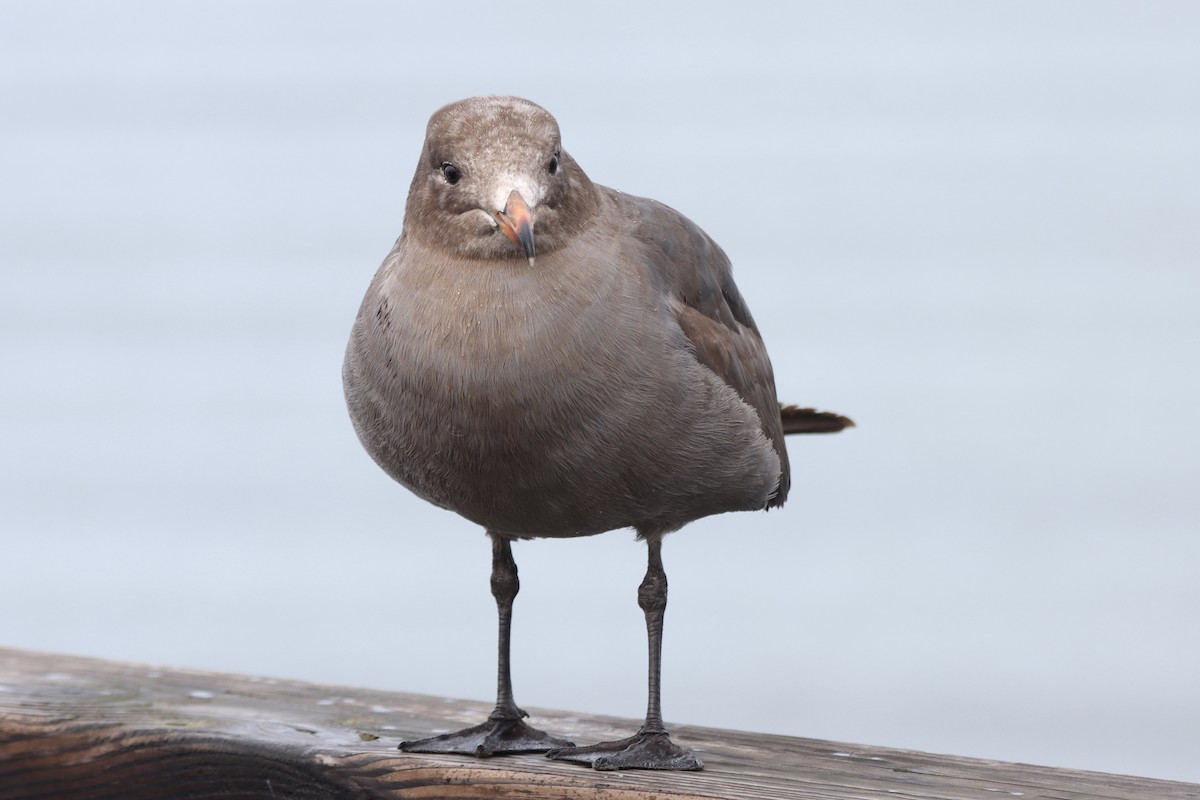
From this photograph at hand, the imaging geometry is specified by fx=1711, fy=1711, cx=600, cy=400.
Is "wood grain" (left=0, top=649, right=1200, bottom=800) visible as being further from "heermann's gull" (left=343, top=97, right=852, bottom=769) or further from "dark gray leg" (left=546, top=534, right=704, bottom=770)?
"heermann's gull" (left=343, top=97, right=852, bottom=769)

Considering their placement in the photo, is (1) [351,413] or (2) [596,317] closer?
(2) [596,317]

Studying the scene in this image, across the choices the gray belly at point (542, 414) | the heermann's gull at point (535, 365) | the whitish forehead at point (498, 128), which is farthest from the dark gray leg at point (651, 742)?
the whitish forehead at point (498, 128)

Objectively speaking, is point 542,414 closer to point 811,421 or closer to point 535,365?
point 535,365

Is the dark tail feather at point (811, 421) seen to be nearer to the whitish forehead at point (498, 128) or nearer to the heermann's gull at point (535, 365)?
the heermann's gull at point (535, 365)

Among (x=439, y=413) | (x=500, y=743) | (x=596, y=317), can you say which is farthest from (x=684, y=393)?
(x=500, y=743)

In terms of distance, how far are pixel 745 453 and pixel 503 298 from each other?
658 millimetres

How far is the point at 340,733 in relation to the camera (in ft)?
11.9

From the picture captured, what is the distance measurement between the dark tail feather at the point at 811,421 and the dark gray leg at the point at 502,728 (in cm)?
91

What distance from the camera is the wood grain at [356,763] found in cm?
320

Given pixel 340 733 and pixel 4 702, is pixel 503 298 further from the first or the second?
pixel 4 702

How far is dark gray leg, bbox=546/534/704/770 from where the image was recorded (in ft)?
11.1

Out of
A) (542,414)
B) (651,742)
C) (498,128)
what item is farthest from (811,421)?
(498,128)

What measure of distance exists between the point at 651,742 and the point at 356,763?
0.61 m

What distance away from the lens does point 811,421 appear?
4434mm
